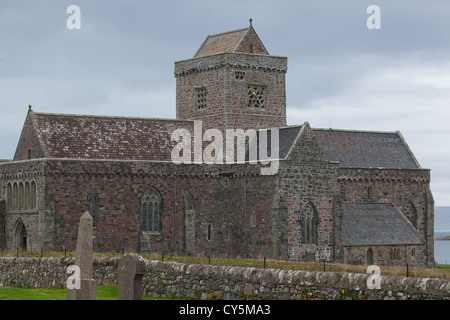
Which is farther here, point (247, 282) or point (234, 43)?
point (234, 43)

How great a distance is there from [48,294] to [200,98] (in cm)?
3086

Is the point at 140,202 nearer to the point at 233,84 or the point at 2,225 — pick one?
the point at 2,225

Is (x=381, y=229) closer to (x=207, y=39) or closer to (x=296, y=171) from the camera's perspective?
(x=296, y=171)

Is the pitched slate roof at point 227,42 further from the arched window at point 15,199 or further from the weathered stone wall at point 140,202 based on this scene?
the arched window at point 15,199

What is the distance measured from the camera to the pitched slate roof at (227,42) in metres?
61.4

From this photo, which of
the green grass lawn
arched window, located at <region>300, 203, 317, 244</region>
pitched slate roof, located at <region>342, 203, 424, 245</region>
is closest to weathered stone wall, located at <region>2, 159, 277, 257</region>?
arched window, located at <region>300, 203, 317, 244</region>

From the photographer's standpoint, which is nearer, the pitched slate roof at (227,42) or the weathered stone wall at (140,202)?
the weathered stone wall at (140,202)

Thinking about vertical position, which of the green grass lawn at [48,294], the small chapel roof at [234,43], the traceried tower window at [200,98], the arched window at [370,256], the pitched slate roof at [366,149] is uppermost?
the small chapel roof at [234,43]

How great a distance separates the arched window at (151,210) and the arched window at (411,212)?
17955 mm

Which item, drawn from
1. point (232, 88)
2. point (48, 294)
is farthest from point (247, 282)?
point (232, 88)

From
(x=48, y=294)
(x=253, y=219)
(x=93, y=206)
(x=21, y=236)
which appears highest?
(x=93, y=206)

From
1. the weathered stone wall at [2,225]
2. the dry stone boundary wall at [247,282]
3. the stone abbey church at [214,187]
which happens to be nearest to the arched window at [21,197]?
the stone abbey church at [214,187]

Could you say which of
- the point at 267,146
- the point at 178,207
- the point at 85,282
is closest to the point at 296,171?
the point at 267,146

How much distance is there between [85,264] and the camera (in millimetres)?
25375
